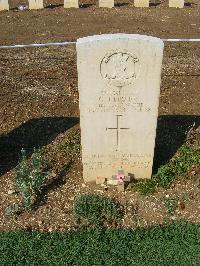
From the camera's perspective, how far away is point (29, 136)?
25.3 feet

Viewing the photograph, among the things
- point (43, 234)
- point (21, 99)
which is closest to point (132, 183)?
point (43, 234)

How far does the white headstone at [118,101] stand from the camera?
18.0ft

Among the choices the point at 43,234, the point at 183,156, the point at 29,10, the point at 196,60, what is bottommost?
the point at 43,234

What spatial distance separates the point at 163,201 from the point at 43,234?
5.63 feet

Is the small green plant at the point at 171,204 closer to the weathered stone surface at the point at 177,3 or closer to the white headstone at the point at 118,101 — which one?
the white headstone at the point at 118,101

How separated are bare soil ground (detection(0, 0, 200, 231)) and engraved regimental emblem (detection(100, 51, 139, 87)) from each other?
168 centimetres

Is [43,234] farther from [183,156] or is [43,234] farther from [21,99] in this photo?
[21,99]

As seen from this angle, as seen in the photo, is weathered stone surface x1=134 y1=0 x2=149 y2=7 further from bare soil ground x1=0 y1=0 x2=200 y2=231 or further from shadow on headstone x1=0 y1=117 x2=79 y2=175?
shadow on headstone x1=0 y1=117 x2=79 y2=175

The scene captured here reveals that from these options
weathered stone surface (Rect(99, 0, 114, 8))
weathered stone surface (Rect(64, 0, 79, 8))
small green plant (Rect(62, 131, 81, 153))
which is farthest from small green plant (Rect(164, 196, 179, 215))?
weathered stone surface (Rect(64, 0, 79, 8))

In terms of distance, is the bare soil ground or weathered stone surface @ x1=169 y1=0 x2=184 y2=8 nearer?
the bare soil ground

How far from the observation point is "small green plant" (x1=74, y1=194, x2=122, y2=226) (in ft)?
19.5

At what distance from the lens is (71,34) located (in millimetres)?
11953

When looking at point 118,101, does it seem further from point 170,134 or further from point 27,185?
point 170,134

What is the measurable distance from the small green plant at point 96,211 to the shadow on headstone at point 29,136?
58.3 inches
